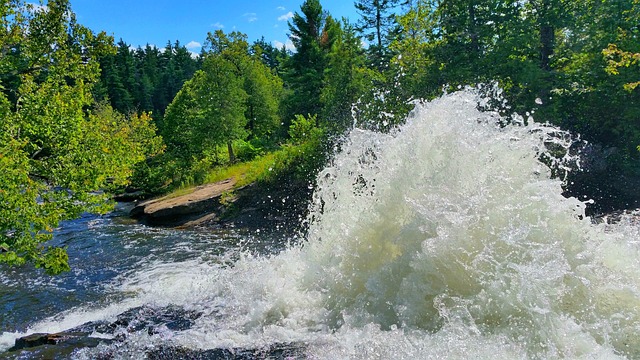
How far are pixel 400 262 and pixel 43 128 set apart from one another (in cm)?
731

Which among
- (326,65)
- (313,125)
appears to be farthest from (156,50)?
(313,125)

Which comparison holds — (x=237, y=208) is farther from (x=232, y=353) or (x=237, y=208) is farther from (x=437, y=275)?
(x=437, y=275)

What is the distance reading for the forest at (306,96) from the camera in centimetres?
845

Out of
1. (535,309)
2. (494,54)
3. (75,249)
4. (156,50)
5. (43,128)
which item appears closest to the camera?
(535,309)

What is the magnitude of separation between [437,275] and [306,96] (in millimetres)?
22151

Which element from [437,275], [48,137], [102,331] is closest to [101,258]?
[48,137]

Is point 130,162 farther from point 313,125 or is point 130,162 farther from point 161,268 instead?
point 313,125

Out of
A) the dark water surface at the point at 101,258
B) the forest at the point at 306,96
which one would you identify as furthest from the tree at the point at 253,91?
the dark water surface at the point at 101,258

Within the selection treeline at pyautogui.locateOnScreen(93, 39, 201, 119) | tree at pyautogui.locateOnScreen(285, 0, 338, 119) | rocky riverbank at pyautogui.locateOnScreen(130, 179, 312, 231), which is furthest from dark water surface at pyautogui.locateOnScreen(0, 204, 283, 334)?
treeline at pyautogui.locateOnScreen(93, 39, 201, 119)

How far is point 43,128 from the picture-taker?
27.6 ft

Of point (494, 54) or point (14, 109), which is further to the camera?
point (494, 54)

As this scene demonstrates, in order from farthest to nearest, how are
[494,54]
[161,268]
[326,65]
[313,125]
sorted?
[326,65] → [313,125] → [494,54] → [161,268]

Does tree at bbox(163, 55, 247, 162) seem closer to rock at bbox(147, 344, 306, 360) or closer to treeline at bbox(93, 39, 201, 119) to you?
rock at bbox(147, 344, 306, 360)

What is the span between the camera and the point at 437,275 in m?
5.55
